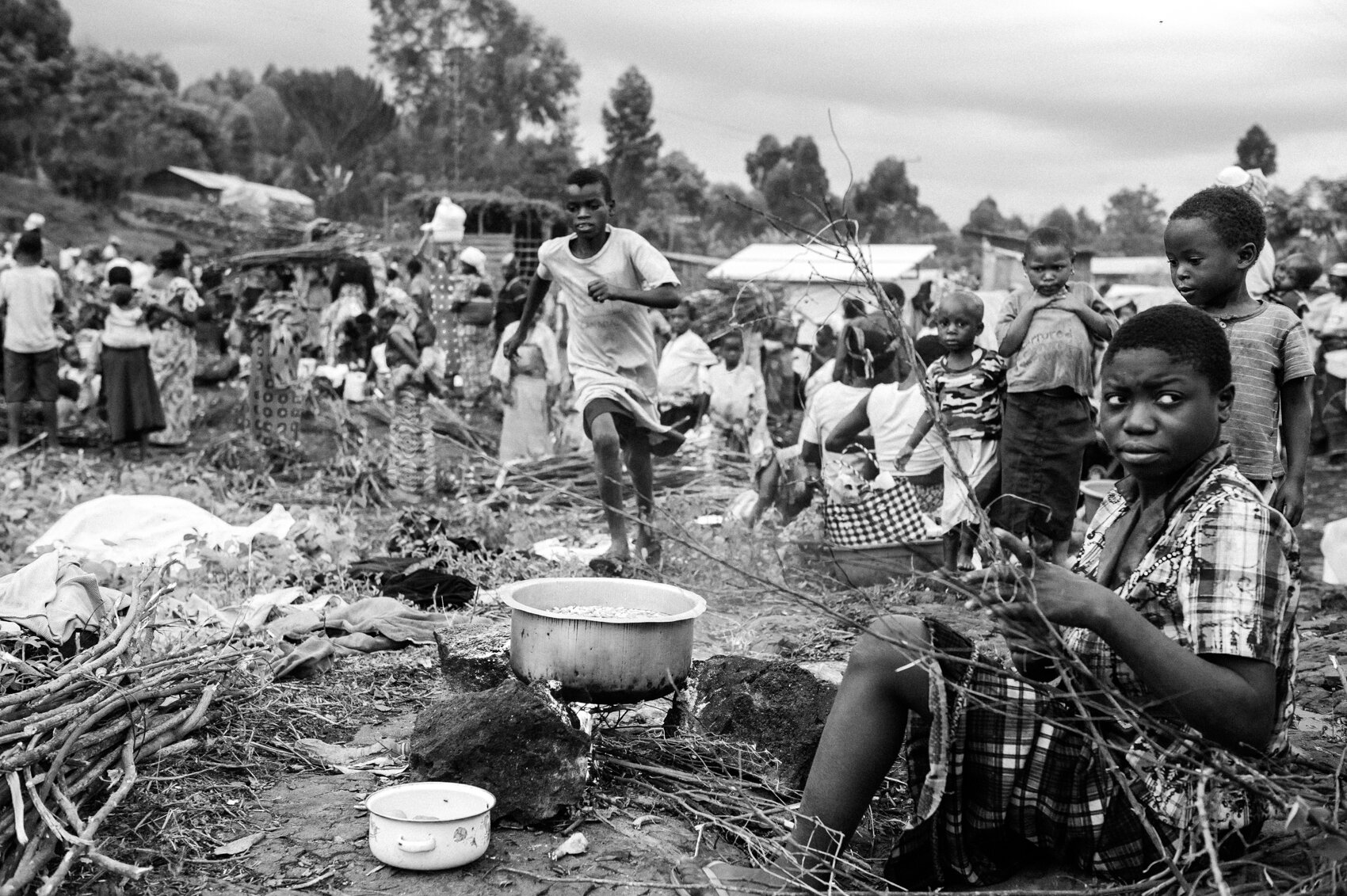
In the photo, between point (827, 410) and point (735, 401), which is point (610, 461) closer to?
point (827, 410)

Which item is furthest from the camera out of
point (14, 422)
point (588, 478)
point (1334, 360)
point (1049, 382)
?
point (14, 422)

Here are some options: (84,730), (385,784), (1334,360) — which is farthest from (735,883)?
(1334,360)

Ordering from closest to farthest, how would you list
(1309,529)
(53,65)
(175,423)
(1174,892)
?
(1174,892) < (1309,529) < (175,423) < (53,65)

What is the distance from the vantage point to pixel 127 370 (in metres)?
9.76

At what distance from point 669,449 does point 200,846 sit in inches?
136

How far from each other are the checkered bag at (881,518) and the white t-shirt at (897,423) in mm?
204

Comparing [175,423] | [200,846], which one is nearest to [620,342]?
[200,846]

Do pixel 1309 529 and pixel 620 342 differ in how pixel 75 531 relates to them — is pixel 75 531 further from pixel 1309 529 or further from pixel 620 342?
pixel 1309 529

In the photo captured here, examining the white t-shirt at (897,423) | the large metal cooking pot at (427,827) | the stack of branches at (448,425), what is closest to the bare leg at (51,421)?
the stack of branches at (448,425)

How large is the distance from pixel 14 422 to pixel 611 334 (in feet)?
A: 21.5

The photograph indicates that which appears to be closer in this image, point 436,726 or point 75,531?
point 436,726

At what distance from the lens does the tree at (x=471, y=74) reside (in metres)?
43.5

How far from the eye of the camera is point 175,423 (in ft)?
35.2

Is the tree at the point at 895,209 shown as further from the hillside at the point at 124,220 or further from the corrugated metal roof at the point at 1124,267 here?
the hillside at the point at 124,220
